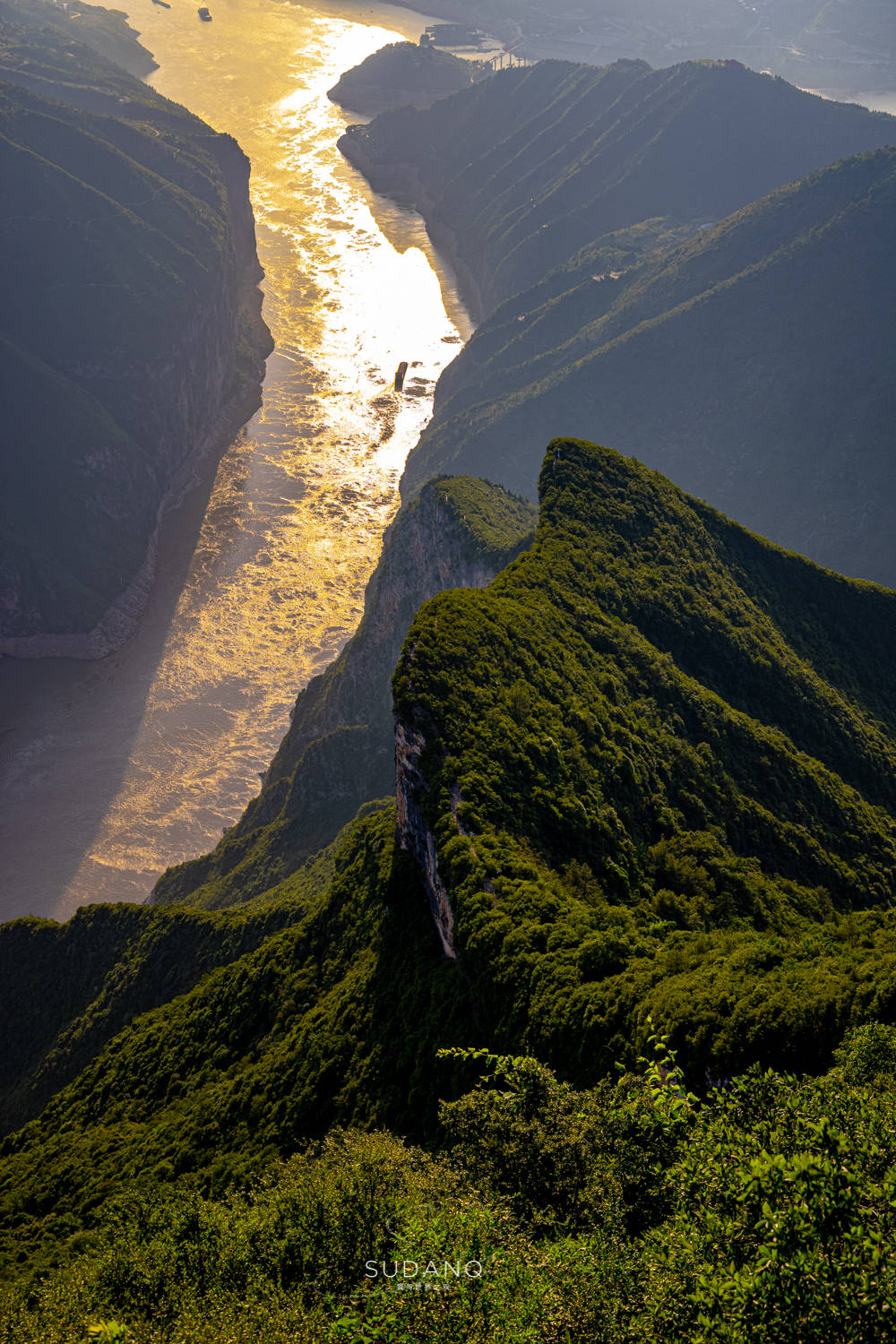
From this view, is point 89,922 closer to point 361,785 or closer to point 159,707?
point 361,785

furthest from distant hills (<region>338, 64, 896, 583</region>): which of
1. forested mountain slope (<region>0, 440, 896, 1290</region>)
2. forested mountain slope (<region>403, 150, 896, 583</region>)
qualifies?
forested mountain slope (<region>0, 440, 896, 1290</region>)

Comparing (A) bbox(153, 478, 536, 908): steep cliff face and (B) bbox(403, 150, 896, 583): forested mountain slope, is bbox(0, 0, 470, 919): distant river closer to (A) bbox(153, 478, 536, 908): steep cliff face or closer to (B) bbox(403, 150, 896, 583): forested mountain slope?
(A) bbox(153, 478, 536, 908): steep cliff face

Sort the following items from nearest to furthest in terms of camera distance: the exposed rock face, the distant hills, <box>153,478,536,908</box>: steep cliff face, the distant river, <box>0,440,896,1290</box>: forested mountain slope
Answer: <box>0,440,896,1290</box>: forested mountain slope → the exposed rock face → <box>153,478,536,908</box>: steep cliff face → the distant river → the distant hills

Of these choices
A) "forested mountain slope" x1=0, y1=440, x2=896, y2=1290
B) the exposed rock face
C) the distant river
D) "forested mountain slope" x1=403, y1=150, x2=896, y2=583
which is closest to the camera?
"forested mountain slope" x1=0, y1=440, x2=896, y2=1290

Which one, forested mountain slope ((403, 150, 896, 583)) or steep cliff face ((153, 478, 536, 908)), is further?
forested mountain slope ((403, 150, 896, 583))

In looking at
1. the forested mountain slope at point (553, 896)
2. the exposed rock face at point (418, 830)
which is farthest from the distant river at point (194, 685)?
the exposed rock face at point (418, 830)

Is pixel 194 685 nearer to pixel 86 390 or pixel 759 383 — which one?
pixel 86 390

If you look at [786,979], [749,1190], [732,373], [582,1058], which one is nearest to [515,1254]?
[749,1190]

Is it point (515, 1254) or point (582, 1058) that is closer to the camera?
point (515, 1254)
